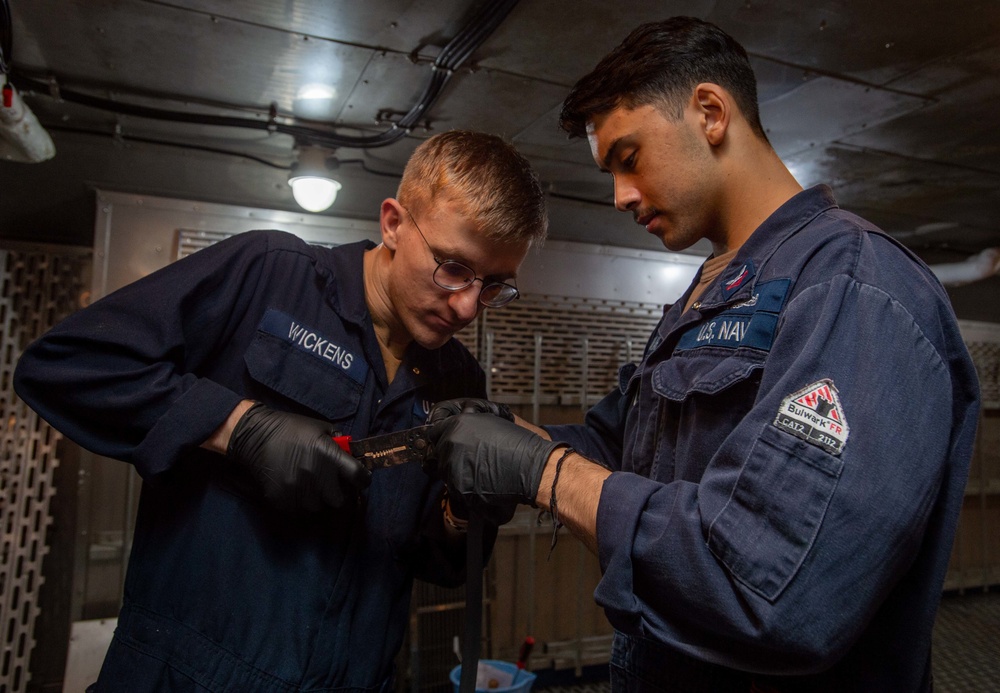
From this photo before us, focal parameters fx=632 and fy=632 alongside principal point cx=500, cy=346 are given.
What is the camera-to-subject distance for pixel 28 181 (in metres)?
3.07

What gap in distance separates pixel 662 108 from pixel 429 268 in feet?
1.88

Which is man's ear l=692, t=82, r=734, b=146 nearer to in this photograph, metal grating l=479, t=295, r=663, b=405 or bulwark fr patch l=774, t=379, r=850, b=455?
bulwark fr patch l=774, t=379, r=850, b=455

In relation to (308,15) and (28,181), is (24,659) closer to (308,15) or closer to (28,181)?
(28,181)

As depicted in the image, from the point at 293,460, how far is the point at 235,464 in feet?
0.71

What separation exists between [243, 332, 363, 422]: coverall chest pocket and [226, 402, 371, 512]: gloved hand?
0.41ft

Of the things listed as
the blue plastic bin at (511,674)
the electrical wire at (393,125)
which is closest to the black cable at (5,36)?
the electrical wire at (393,125)

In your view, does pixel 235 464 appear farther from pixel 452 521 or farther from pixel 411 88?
pixel 411 88

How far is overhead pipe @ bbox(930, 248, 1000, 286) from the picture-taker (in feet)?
14.6

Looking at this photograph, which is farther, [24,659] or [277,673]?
[24,659]

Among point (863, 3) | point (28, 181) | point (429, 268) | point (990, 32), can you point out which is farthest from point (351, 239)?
point (990, 32)

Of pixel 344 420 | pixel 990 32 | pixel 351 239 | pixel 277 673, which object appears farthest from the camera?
pixel 351 239

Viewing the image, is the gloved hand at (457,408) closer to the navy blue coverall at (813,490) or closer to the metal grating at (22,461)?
the navy blue coverall at (813,490)

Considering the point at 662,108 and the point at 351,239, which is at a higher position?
the point at 351,239

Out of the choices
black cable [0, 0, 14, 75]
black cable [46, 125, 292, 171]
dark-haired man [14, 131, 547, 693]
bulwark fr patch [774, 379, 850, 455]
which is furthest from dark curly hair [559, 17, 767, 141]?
black cable [46, 125, 292, 171]
